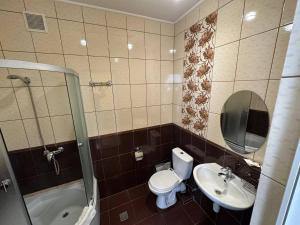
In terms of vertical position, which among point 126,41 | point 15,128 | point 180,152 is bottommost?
point 180,152

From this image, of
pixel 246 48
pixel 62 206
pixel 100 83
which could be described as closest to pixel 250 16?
pixel 246 48

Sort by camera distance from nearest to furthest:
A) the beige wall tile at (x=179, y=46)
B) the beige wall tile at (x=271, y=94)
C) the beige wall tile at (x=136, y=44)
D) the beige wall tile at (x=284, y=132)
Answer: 1. the beige wall tile at (x=284, y=132)
2. the beige wall tile at (x=271, y=94)
3. the beige wall tile at (x=136, y=44)
4. the beige wall tile at (x=179, y=46)

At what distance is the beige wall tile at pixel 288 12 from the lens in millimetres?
807

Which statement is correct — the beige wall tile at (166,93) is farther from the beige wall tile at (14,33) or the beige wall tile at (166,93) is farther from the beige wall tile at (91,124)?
the beige wall tile at (14,33)

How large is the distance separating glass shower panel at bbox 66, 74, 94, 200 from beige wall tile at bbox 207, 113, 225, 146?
4.87 ft

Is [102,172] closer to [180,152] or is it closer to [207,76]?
[180,152]

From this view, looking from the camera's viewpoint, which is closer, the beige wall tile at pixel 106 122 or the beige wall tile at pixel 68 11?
the beige wall tile at pixel 68 11

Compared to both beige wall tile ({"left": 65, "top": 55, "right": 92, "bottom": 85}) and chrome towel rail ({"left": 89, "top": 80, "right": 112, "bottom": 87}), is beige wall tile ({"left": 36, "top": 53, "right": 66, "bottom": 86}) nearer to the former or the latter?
beige wall tile ({"left": 65, "top": 55, "right": 92, "bottom": 85})

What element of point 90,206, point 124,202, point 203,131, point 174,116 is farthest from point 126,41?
point 124,202

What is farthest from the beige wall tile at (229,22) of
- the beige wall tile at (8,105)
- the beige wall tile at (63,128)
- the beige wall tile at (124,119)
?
the beige wall tile at (8,105)

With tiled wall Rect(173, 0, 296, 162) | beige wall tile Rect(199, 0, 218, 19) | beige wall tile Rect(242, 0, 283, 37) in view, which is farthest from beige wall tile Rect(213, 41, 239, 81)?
beige wall tile Rect(199, 0, 218, 19)

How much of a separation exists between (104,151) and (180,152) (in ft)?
3.56

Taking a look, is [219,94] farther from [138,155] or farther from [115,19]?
[115,19]

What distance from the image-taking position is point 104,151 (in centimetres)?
183
